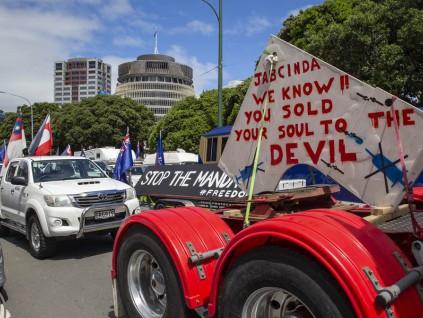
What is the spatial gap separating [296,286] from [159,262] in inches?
53.0

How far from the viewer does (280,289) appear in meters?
2.16

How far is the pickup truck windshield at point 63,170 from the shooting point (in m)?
7.66

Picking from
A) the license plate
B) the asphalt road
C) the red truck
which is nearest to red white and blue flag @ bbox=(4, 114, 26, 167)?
the asphalt road

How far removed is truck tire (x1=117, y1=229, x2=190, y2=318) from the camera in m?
3.09

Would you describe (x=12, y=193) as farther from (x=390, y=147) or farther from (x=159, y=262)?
(x=390, y=147)

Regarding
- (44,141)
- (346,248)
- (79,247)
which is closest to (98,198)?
(79,247)

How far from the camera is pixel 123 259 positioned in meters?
3.57

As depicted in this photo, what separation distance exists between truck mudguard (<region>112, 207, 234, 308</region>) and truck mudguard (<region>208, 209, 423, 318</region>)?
18.6 inches

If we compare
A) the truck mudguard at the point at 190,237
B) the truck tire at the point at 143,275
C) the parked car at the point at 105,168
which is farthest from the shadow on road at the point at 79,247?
the parked car at the point at 105,168

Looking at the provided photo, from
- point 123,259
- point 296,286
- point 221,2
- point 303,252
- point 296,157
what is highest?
point 221,2

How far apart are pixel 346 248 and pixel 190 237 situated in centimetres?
134

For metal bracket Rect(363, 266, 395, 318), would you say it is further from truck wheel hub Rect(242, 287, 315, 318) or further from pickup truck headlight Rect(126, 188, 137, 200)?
pickup truck headlight Rect(126, 188, 137, 200)

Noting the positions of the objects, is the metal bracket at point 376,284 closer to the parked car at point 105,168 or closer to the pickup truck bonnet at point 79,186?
the pickup truck bonnet at point 79,186

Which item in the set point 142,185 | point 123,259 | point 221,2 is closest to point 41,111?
point 221,2
